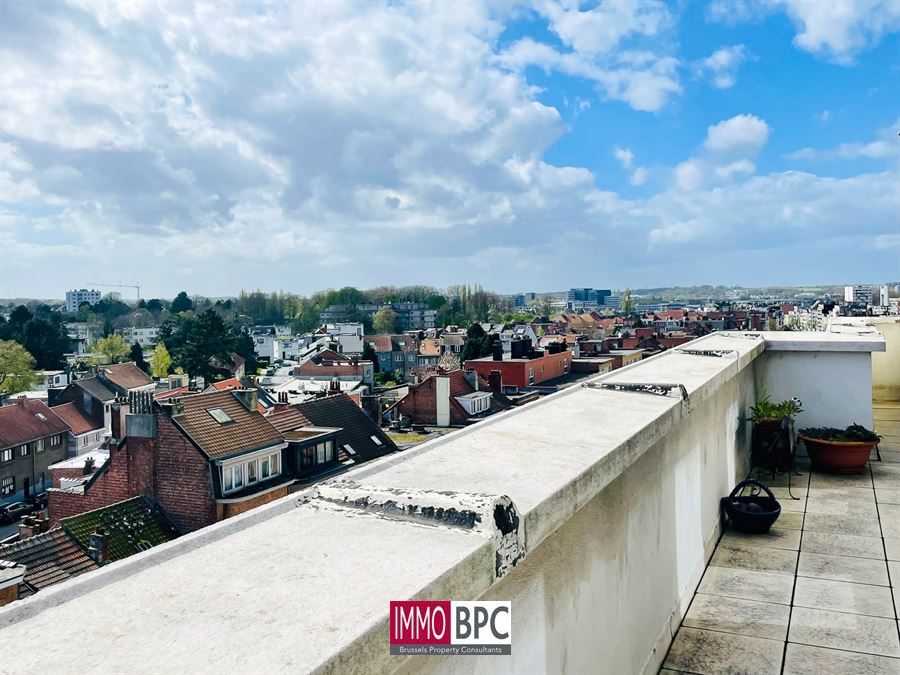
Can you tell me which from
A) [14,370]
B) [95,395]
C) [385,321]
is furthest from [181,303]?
[95,395]

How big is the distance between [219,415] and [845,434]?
1810 cm

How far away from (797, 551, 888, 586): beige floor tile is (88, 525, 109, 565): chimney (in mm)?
15300

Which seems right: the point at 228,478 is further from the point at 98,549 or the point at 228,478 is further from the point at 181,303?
the point at 181,303

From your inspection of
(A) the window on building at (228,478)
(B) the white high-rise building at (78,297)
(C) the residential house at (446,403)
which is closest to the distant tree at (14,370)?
(C) the residential house at (446,403)

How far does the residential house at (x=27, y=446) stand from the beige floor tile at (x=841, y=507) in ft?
129

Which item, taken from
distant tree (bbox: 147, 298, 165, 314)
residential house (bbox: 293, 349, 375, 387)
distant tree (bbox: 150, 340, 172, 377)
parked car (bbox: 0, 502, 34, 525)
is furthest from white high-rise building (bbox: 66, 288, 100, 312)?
parked car (bbox: 0, 502, 34, 525)

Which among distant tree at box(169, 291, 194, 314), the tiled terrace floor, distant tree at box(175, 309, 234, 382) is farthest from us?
distant tree at box(169, 291, 194, 314)

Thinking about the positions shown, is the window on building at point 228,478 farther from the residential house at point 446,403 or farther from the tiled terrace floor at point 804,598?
the residential house at point 446,403

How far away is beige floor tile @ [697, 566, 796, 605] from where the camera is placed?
293cm

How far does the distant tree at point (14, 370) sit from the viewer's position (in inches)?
2219

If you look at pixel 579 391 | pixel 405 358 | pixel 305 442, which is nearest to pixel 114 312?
pixel 405 358

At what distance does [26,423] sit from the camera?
3694 cm

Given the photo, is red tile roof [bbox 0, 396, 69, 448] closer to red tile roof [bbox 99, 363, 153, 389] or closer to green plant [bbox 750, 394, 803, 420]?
red tile roof [bbox 99, 363, 153, 389]

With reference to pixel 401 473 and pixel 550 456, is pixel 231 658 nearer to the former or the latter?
pixel 401 473
